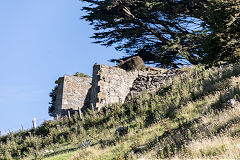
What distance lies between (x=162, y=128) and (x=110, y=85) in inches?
340

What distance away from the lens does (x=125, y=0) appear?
22.2 metres

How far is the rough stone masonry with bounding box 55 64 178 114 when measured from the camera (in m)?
19.9

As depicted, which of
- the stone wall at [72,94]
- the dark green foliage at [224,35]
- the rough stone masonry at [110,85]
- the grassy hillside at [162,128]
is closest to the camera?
A: the grassy hillside at [162,128]

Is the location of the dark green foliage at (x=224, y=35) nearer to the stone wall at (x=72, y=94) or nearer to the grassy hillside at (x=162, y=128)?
the grassy hillside at (x=162, y=128)

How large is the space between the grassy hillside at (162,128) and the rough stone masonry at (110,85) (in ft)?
4.89

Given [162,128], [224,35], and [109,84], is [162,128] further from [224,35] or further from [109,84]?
[109,84]

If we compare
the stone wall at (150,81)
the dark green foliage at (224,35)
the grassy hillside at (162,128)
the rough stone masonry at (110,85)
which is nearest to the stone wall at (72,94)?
the rough stone masonry at (110,85)

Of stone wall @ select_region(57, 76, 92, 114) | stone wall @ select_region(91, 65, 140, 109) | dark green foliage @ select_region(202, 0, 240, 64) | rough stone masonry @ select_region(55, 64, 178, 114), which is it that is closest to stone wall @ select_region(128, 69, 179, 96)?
rough stone masonry @ select_region(55, 64, 178, 114)

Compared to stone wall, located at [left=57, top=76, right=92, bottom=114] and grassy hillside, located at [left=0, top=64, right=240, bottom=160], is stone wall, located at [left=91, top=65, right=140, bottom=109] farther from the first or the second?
stone wall, located at [left=57, top=76, right=92, bottom=114]

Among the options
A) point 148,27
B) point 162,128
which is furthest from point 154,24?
point 162,128

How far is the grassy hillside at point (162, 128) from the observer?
860 cm

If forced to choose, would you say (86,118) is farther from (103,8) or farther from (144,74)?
(103,8)

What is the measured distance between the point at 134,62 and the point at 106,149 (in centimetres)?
1184

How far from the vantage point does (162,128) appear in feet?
39.7
